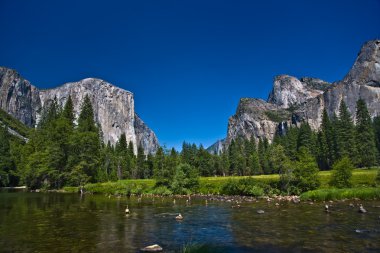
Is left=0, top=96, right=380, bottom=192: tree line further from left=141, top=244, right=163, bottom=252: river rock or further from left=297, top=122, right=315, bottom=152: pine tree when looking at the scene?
left=141, top=244, right=163, bottom=252: river rock

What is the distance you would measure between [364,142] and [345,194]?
207ft

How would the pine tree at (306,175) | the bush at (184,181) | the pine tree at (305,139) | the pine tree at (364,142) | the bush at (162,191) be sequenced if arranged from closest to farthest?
the pine tree at (306,175)
the bush at (162,191)
the bush at (184,181)
the pine tree at (364,142)
the pine tree at (305,139)

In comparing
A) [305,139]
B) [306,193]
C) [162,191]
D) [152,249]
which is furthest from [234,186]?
[305,139]

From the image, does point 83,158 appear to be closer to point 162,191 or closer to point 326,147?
point 162,191

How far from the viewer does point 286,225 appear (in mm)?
25250

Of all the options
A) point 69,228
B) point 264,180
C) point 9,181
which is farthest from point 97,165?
point 69,228

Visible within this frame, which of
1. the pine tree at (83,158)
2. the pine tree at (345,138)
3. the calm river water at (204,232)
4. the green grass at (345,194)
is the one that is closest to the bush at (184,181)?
the green grass at (345,194)

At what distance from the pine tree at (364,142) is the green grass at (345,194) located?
2191 inches

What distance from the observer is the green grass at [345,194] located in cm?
4159

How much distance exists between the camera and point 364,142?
3812 inches

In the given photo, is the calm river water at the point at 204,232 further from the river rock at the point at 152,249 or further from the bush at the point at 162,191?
the bush at the point at 162,191

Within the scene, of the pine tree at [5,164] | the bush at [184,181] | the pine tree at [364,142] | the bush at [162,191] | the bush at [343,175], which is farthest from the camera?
the pine tree at [5,164]

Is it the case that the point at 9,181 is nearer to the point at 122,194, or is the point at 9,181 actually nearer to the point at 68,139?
the point at 68,139

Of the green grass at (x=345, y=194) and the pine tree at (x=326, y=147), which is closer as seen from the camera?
the green grass at (x=345, y=194)
